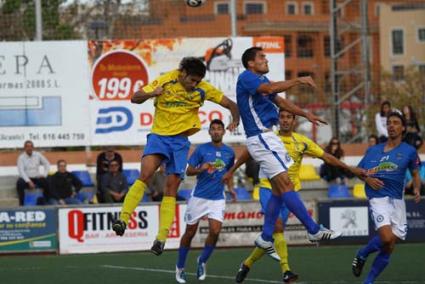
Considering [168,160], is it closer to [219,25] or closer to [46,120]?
[46,120]

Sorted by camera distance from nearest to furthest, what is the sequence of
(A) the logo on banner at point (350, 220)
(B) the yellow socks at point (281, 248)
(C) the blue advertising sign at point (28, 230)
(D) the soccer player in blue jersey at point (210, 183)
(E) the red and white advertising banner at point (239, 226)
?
(B) the yellow socks at point (281, 248) → (D) the soccer player in blue jersey at point (210, 183) → (C) the blue advertising sign at point (28, 230) → (E) the red and white advertising banner at point (239, 226) → (A) the logo on banner at point (350, 220)

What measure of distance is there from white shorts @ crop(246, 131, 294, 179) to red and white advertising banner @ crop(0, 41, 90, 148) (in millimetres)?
12742

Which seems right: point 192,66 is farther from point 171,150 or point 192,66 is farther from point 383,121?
point 383,121

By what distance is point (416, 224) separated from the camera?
2278 centimetres

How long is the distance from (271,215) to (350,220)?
8.54m

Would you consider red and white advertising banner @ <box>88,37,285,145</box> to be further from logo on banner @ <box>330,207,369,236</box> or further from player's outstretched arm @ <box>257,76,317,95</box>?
player's outstretched arm @ <box>257,76,317,95</box>

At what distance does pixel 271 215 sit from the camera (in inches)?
567

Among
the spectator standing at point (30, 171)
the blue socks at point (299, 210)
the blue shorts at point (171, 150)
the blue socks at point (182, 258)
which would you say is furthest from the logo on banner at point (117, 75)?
the blue socks at point (299, 210)

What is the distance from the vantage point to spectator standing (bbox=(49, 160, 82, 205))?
24.0 metres

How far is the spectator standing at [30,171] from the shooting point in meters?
24.4

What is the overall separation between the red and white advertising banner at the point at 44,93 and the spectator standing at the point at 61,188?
2131 millimetres

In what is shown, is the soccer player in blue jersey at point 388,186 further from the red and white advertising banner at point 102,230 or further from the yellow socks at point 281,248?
the red and white advertising banner at point 102,230

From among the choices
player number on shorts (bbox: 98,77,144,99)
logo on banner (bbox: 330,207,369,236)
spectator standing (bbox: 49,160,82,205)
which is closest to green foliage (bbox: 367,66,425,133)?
logo on banner (bbox: 330,207,369,236)

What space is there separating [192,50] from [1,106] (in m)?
4.36
